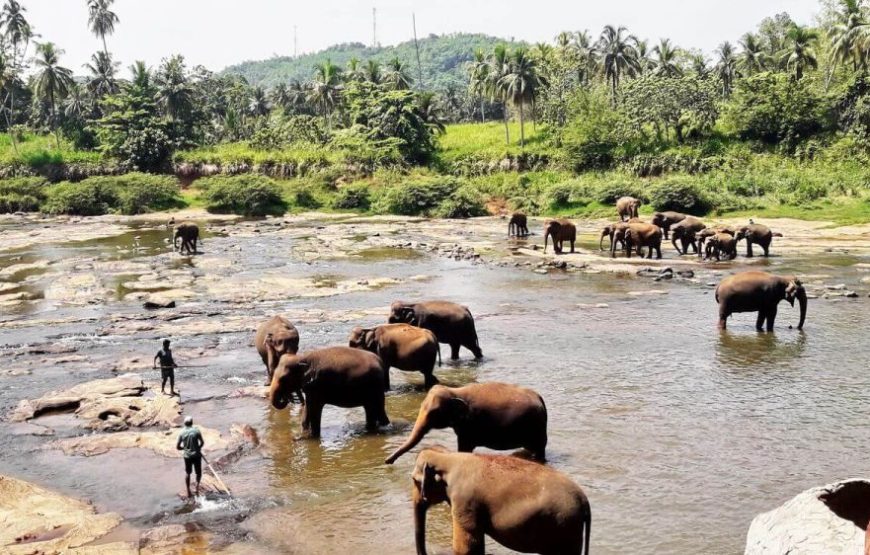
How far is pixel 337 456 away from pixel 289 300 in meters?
13.6

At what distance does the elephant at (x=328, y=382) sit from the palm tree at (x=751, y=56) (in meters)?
70.7

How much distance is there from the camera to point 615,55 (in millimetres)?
74438

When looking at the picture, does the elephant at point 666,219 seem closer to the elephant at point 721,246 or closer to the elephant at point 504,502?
the elephant at point 721,246

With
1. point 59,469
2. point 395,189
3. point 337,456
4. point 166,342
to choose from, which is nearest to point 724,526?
point 337,456

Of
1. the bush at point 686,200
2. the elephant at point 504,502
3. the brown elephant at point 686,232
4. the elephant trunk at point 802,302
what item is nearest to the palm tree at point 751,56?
the bush at point 686,200

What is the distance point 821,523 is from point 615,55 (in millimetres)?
73261

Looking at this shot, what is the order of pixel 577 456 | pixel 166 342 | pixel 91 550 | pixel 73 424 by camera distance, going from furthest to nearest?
1. pixel 166 342
2. pixel 73 424
3. pixel 577 456
4. pixel 91 550

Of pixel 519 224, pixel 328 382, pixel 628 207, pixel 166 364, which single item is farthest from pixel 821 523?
pixel 628 207

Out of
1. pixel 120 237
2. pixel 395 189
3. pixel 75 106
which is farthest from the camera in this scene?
pixel 75 106

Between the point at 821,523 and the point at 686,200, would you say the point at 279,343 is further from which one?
the point at 686,200

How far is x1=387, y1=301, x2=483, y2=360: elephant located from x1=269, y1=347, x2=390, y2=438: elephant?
337cm

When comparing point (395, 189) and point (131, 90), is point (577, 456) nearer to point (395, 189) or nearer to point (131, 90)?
point (395, 189)

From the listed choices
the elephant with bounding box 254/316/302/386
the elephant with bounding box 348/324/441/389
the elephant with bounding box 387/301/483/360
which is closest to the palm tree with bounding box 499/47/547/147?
the elephant with bounding box 387/301/483/360

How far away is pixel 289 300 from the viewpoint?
2442cm
